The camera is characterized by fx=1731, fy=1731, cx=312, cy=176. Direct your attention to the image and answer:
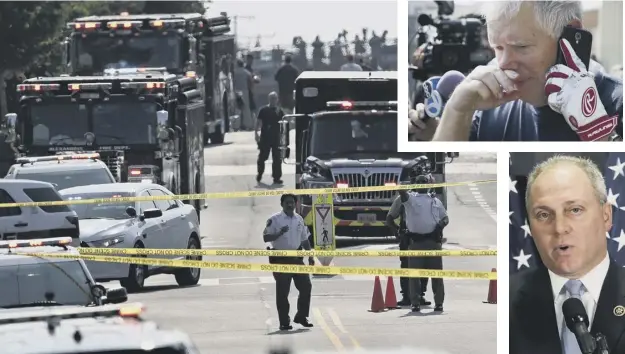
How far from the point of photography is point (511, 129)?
12375mm

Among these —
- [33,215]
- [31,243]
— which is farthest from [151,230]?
[31,243]

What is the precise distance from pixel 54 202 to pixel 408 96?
715 centimetres

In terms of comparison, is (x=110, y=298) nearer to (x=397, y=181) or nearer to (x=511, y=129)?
(x=511, y=129)

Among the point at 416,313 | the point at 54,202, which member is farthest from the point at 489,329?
the point at 54,202

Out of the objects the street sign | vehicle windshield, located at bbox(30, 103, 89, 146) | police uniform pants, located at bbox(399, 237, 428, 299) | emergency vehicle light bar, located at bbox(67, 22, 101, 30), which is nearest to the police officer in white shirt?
police uniform pants, located at bbox(399, 237, 428, 299)

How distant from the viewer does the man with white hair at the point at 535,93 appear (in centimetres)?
1231

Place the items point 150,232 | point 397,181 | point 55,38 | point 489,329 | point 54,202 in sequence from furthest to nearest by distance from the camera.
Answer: point 55,38
point 397,181
point 150,232
point 54,202
point 489,329

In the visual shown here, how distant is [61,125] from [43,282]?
12571 millimetres

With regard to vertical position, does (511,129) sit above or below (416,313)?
above

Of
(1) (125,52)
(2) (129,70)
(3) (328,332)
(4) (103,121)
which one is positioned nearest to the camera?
(3) (328,332)

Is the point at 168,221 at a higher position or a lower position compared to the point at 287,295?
higher

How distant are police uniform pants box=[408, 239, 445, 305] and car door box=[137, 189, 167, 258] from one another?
350cm

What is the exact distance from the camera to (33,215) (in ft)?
65.3

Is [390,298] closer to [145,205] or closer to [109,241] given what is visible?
[109,241]
